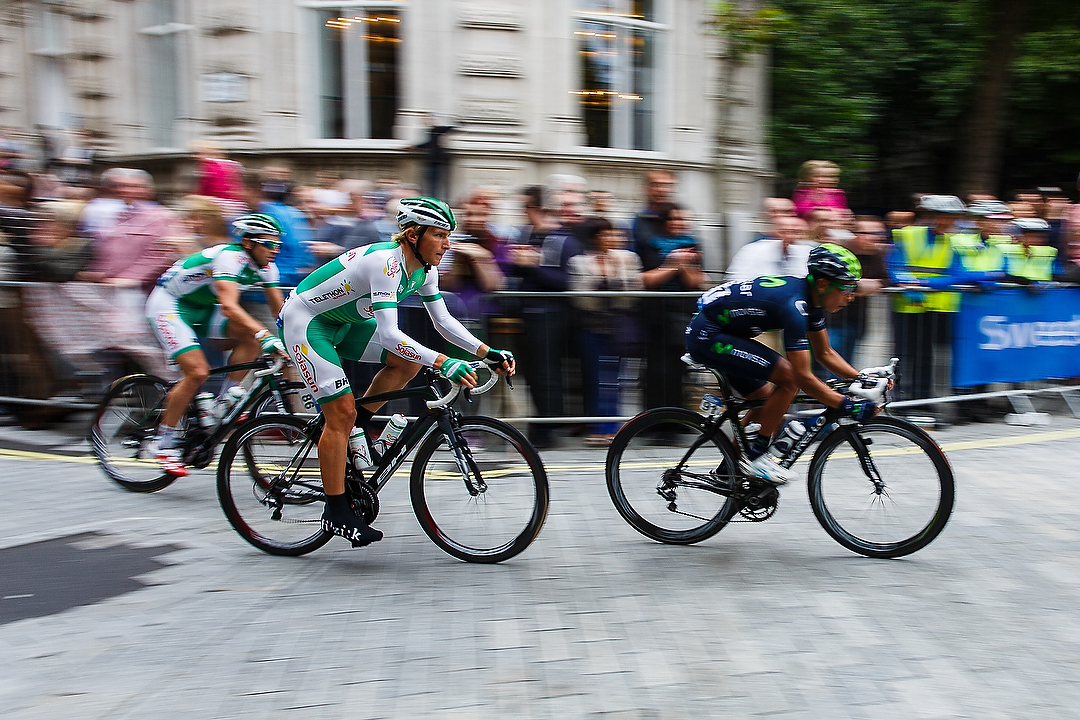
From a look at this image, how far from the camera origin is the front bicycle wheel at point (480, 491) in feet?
16.2

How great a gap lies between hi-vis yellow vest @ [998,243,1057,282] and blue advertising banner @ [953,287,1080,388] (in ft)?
0.77

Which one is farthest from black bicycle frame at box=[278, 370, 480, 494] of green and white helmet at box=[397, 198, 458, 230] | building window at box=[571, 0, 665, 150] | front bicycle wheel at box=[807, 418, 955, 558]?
building window at box=[571, 0, 665, 150]

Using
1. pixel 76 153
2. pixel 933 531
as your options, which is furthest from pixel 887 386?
pixel 76 153

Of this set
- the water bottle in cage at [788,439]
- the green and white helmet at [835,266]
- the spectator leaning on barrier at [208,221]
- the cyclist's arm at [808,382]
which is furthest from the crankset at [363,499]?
the spectator leaning on barrier at [208,221]

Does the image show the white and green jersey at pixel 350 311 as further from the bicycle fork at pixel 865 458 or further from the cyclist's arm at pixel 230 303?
the bicycle fork at pixel 865 458

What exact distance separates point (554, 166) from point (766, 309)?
7243mm

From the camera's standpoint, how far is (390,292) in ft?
15.9

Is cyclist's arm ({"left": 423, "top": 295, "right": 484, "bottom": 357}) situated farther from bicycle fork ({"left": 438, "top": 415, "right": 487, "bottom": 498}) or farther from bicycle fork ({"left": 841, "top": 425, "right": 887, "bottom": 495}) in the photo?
bicycle fork ({"left": 841, "top": 425, "right": 887, "bottom": 495})

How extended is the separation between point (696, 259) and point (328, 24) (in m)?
6.57

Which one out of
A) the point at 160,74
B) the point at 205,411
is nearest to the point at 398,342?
the point at 205,411

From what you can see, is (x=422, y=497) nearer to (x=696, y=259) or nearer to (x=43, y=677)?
(x=43, y=677)

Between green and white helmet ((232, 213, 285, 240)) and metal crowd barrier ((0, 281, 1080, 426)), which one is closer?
green and white helmet ((232, 213, 285, 240))

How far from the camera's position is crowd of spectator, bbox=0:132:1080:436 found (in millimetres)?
7645

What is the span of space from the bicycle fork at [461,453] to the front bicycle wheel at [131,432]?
8.26 ft
